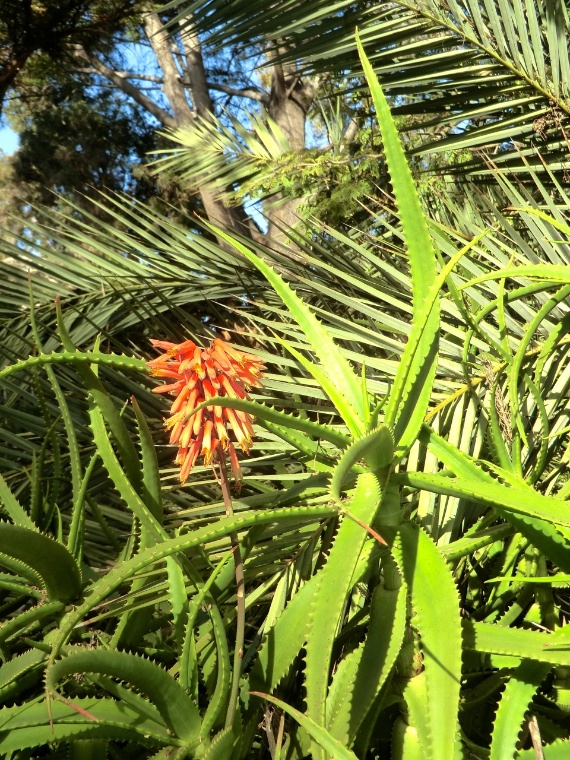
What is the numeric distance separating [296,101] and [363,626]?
4.91 metres

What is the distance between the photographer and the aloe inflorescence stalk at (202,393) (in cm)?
56

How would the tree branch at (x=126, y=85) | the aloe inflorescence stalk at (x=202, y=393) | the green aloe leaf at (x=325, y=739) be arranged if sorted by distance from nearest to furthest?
the green aloe leaf at (x=325, y=739), the aloe inflorescence stalk at (x=202, y=393), the tree branch at (x=126, y=85)

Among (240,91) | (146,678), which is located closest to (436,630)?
(146,678)

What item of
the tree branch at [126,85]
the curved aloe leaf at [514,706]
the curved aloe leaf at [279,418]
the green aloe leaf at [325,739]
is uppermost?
the tree branch at [126,85]

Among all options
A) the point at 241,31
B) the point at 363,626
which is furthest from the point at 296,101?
the point at 363,626

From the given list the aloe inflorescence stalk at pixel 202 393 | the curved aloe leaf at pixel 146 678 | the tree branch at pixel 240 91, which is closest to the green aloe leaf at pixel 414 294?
the aloe inflorescence stalk at pixel 202 393

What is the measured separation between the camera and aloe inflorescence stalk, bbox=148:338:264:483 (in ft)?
1.83

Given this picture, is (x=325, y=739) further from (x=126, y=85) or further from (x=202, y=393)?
(x=126, y=85)

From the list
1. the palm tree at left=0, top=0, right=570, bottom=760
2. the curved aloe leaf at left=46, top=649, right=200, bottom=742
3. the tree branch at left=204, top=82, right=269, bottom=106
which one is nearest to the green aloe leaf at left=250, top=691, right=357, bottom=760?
the palm tree at left=0, top=0, right=570, bottom=760

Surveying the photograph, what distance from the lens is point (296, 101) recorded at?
16.4ft

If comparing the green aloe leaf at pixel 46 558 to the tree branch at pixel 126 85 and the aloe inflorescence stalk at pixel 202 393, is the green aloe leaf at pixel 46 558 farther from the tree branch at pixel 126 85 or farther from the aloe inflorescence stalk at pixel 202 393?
the tree branch at pixel 126 85

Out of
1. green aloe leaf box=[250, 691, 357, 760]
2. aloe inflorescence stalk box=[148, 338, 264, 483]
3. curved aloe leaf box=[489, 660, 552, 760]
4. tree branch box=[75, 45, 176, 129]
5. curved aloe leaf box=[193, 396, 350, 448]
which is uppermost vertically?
tree branch box=[75, 45, 176, 129]

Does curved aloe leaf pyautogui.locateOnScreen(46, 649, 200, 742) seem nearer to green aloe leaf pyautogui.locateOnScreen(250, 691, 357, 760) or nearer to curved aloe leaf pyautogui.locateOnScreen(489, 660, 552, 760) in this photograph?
green aloe leaf pyautogui.locateOnScreen(250, 691, 357, 760)

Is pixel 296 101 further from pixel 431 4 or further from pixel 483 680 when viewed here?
pixel 483 680
